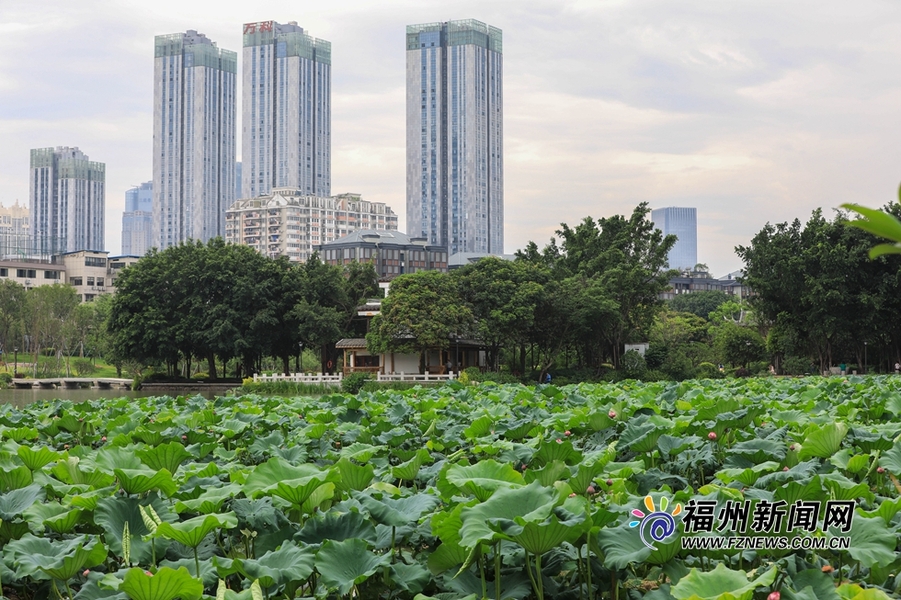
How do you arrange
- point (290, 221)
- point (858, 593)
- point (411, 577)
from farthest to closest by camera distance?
point (290, 221) → point (411, 577) → point (858, 593)

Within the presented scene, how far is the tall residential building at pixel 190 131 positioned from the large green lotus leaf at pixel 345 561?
139120 mm

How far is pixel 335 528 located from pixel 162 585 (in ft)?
2.11

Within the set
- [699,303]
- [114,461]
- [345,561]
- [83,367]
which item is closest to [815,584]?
[345,561]

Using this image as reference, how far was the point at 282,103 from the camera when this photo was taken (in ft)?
438

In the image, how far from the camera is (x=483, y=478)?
9.46ft

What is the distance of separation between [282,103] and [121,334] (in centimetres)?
9608

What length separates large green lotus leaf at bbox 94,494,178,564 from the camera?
2.80 metres

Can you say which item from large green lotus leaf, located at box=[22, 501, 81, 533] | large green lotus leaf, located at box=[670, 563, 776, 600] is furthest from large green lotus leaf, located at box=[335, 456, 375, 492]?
large green lotus leaf, located at box=[670, 563, 776, 600]

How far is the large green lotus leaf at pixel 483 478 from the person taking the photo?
2695 mm

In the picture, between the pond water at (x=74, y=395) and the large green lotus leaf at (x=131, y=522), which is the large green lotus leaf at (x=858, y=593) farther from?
the pond water at (x=74, y=395)

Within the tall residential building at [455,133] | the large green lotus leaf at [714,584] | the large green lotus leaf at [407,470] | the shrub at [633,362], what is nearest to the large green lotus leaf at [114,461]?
the large green lotus leaf at [407,470]

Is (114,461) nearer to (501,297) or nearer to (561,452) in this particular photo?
(561,452)

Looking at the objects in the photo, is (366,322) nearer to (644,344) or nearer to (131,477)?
(644,344)

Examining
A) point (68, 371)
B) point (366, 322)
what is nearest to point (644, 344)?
point (366, 322)
